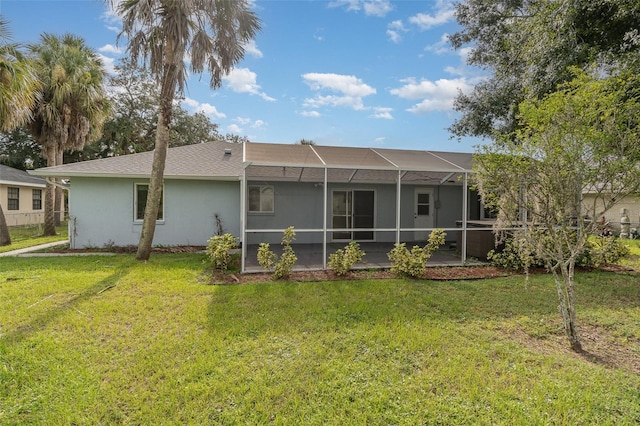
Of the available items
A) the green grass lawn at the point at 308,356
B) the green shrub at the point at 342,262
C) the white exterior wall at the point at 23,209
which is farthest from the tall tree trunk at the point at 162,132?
the white exterior wall at the point at 23,209

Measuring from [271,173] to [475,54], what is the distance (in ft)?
27.0

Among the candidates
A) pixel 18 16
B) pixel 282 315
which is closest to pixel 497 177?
pixel 282 315

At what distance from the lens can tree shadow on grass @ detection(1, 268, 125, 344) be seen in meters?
3.84

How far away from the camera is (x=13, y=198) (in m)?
16.9

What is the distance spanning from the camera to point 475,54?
1084cm

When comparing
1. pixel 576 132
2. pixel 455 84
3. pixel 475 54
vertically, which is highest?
pixel 475 54

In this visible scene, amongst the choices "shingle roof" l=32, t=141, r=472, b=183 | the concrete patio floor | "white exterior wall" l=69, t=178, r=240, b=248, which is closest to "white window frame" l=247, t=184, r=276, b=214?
"white exterior wall" l=69, t=178, r=240, b=248

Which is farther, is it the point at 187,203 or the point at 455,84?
the point at 455,84

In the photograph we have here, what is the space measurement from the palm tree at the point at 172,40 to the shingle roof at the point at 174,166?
6.96 feet

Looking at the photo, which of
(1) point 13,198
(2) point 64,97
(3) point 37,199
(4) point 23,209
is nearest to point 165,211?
(2) point 64,97

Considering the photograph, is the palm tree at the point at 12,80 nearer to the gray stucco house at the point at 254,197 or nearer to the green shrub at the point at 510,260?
the gray stucco house at the point at 254,197

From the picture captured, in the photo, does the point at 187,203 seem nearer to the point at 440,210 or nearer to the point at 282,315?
the point at 282,315

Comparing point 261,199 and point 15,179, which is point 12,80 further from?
point 15,179

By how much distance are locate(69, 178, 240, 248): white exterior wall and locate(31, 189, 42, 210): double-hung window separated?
42.2 ft
